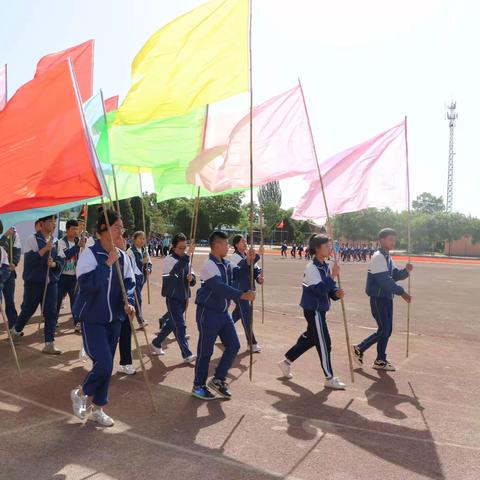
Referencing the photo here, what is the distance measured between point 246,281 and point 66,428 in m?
3.99

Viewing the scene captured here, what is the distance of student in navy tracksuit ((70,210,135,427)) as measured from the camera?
4.38 m

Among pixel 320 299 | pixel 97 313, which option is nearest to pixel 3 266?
pixel 97 313

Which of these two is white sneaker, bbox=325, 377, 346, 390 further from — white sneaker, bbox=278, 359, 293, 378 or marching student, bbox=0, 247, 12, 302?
marching student, bbox=0, 247, 12, 302

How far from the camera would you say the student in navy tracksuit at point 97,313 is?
14.4 feet

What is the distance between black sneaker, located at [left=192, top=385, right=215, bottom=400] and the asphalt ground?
7 centimetres

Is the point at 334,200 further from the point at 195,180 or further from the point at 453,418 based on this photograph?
the point at 453,418

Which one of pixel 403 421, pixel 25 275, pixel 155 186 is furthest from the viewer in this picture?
pixel 155 186

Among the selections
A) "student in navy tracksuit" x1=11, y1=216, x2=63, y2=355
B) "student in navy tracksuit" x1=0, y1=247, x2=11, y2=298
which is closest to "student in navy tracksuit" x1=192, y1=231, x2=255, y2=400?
"student in navy tracksuit" x1=11, y1=216, x2=63, y2=355

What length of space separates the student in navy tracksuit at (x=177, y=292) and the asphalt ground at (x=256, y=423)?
0.25 m

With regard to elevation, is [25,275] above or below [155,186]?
below

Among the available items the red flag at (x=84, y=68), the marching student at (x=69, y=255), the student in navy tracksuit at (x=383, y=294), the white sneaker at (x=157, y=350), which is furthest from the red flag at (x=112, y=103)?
the student in navy tracksuit at (x=383, y=294)

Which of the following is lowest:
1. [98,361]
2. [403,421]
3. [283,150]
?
[403,421]

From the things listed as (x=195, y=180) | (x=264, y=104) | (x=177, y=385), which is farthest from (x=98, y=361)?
(x=264, y=104)

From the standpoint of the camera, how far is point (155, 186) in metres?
8.30
